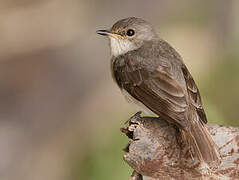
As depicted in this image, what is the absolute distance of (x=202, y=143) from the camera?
4.49 metres

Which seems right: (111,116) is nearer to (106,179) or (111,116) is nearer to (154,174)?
(106,179)

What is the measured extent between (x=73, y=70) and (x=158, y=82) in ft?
15.6

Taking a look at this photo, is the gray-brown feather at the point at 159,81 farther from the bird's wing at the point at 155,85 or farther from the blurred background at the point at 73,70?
the blurred background at the point at 73,70

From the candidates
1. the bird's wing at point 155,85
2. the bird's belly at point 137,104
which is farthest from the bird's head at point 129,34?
the bird's belly at point 137,104

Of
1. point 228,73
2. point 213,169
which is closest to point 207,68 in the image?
point 228,73

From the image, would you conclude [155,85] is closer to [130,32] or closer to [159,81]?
[159,81]

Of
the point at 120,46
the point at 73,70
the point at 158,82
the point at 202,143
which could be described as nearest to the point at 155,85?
the point at 158,82

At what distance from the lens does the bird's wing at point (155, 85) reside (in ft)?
15.8

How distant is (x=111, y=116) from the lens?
27.3 feet

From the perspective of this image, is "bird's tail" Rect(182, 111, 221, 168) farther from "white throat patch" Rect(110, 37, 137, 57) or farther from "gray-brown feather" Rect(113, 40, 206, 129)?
"white throat patch" Rect(110, 37, 137, 57)

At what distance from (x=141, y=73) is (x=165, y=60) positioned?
269 mm

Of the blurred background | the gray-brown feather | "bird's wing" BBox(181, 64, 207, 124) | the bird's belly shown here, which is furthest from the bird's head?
the blurred background

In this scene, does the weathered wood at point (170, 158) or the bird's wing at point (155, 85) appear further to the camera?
the bird's wing at point (155, 85)

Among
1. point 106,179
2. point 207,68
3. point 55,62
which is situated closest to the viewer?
point 106,179
